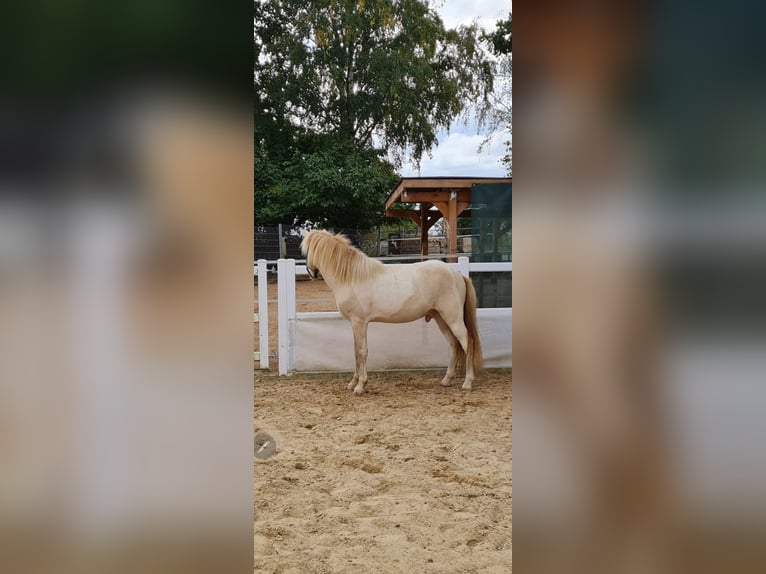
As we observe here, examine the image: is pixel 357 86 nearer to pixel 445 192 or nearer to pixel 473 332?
pixel 445 192

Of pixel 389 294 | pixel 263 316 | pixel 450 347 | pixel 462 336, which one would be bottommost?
pixel 450 347

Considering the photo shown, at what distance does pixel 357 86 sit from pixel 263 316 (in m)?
8.97

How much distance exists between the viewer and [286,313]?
14.9ft

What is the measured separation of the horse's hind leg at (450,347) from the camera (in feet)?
13.9

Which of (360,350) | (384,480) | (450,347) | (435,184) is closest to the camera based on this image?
(384,480)

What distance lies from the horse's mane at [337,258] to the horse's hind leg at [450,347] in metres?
0.67
